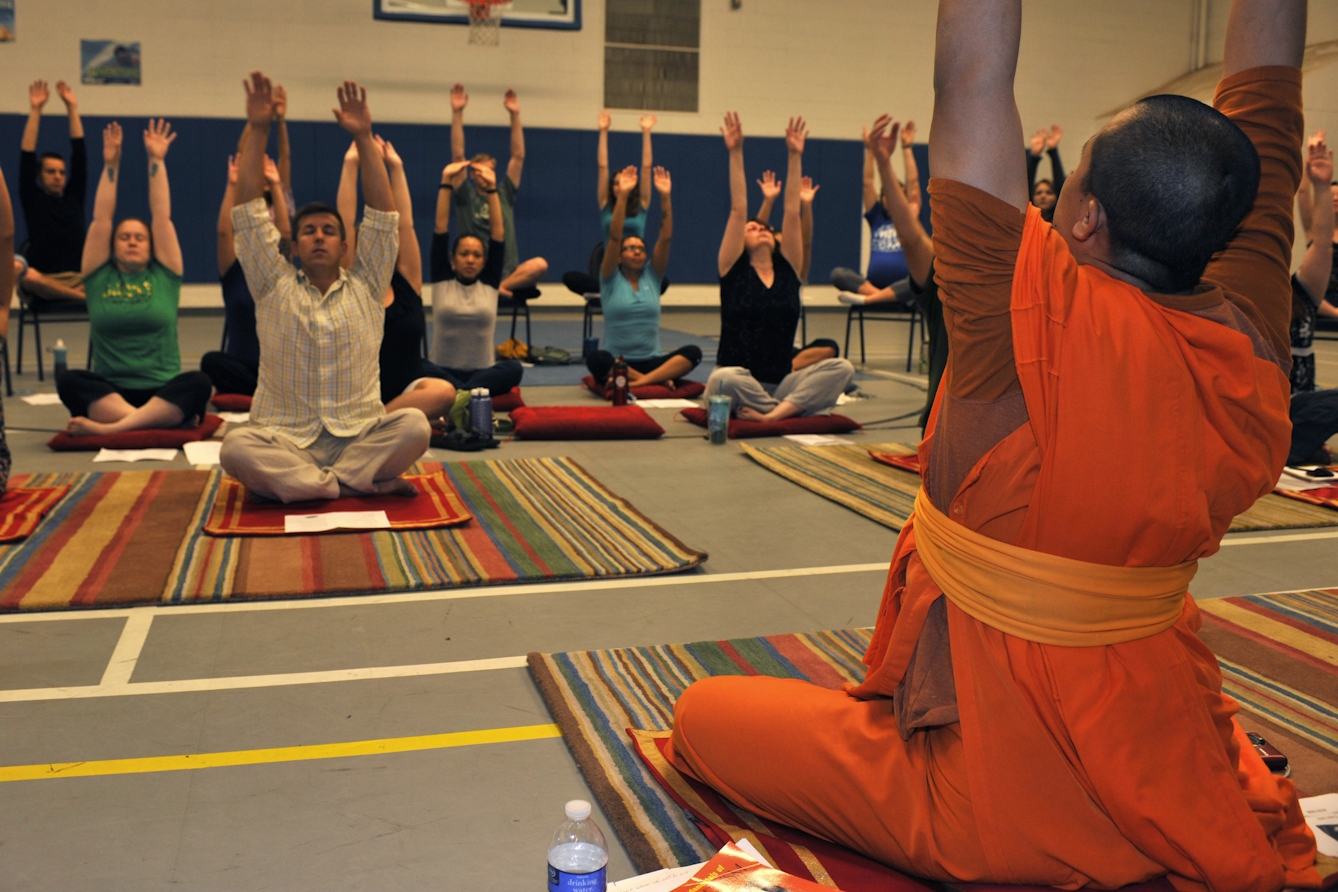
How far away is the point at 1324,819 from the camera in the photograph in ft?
5.82

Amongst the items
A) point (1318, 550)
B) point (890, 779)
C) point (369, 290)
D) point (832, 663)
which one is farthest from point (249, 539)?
point (1318, 550)

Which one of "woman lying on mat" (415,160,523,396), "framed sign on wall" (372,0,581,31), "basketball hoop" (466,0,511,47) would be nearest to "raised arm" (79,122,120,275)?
"woman lying on mat" (415,160,523,396)

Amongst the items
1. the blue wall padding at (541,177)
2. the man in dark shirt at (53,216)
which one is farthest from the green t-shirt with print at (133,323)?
the blue wall padding at (541,177)

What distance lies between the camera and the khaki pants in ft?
12.3

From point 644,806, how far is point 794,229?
14.4 ft

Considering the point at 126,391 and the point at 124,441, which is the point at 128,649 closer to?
the point at 124,441

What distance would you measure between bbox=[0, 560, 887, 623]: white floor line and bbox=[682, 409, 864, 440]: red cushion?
2193mm

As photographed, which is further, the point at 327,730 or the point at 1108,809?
the point at 327,730

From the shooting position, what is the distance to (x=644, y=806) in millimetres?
1799

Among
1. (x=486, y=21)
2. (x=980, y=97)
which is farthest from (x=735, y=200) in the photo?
(x=486, y=21)

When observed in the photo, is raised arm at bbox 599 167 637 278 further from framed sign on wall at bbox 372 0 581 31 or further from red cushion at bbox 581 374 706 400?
framed sign on wall at bbox 372 0 581 31

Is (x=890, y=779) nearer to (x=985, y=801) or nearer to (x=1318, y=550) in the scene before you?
(x=985, y=801)

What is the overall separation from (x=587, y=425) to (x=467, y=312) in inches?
40.9

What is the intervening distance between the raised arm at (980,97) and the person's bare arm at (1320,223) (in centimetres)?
338
